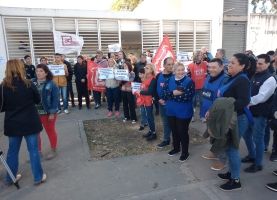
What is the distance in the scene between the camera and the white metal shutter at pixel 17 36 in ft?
32.9

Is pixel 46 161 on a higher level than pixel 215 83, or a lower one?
lower

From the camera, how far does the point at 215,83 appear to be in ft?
11.7

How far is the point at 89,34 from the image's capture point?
11242 mm

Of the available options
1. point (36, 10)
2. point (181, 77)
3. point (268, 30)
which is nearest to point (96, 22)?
point (36, 10)

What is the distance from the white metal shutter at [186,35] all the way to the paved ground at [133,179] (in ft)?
28.2

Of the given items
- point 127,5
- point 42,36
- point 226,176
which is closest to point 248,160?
point 226,176

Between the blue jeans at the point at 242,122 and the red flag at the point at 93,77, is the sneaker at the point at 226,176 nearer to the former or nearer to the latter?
the blue jeans at the point at 242,122

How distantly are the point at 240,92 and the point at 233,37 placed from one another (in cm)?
1115

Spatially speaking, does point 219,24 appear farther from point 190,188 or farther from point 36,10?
point 190,188

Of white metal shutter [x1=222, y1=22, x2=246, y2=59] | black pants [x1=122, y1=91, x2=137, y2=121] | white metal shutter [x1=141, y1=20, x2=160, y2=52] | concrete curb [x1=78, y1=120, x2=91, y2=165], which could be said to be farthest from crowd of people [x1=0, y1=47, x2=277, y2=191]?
white metal shutter [x1=222, y1=22, x2=246, y2=59]

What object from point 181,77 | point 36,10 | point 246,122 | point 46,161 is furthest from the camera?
point 36,10

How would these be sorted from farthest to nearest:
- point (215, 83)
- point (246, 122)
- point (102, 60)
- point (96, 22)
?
point (96, 22) → point (102, 60) → point (215, 83) → point (246, 122)

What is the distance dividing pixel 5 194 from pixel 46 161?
3.53ft

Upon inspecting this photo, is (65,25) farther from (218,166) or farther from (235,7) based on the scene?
(218,166)
